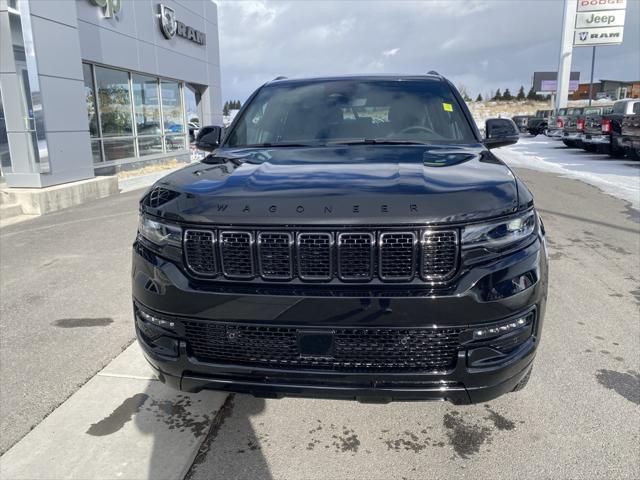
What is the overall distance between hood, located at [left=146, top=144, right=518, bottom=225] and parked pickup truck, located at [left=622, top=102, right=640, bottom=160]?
1476 centimetres

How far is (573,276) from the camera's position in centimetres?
511

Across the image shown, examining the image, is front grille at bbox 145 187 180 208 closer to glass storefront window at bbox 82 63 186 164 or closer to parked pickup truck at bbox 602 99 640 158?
glass storefront window at bbox 82 63 186 164

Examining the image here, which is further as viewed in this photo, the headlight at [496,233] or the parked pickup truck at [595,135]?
the parked pickup truck at [595,135]

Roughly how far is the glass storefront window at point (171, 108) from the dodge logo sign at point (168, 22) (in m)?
1.68

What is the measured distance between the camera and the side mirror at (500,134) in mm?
3439

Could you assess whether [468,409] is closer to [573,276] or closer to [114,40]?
→ [573,276]

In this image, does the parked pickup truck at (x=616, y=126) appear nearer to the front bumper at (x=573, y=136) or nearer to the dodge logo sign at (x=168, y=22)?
the front bumper at (x=573, y=136)

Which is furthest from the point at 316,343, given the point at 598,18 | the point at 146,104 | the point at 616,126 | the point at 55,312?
the point at 598,18

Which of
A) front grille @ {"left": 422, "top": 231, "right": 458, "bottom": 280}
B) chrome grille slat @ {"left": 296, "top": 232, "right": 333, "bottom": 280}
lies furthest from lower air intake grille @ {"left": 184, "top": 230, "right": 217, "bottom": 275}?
front grille @ {"left": 422, "top": 231, "right": 458, "bottom": 280}

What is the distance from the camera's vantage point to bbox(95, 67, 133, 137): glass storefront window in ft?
46.6

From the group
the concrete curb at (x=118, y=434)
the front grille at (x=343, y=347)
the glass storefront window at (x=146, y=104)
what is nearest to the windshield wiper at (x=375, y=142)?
the front grille at (x=343, y=347)

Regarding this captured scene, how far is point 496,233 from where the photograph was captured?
2066mm

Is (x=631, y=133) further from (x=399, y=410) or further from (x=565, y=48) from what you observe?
(x=565, y=48)

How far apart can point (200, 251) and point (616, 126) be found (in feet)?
57.7
